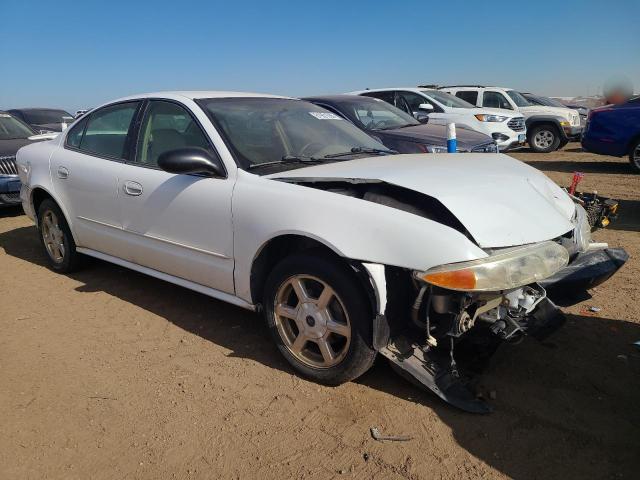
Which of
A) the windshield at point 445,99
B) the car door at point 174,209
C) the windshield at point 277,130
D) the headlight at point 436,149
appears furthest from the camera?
the windshield at point 445,99

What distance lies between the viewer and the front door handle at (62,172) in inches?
179

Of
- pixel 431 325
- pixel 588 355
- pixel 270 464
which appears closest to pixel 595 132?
pixel 588 355

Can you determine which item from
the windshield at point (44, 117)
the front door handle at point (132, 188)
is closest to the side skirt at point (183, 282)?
the front door handle at point (132, 188)

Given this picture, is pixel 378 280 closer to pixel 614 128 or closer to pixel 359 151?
pixel 359 151

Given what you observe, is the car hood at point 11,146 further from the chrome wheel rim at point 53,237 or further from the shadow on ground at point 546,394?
the shadow on ground at point 546,394

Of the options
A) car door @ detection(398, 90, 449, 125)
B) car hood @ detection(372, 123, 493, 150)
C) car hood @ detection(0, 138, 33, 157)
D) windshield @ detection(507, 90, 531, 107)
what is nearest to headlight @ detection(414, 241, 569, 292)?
car hood @ detection(372, 123, 493, 150)

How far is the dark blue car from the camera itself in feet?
31.4

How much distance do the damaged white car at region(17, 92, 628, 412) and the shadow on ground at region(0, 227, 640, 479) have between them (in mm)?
178

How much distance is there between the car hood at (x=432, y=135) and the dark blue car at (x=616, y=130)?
11.4ft

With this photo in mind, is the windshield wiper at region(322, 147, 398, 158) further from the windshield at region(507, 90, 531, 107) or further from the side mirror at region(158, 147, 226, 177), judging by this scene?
the windshield at region(507, 90, 531, 107)

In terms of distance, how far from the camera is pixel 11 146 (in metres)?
8.06

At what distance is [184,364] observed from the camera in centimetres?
334

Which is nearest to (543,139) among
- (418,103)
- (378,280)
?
(418,103)

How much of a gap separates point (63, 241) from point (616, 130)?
955 centimetres
